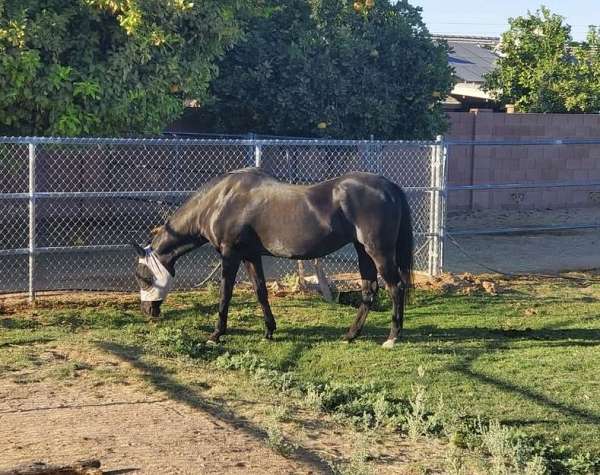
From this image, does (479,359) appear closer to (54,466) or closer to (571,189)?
(54,466)

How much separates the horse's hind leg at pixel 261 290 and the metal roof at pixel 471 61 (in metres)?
20.0

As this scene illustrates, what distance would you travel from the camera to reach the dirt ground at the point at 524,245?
13.3 meters

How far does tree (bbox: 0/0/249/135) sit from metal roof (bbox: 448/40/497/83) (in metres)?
16.8

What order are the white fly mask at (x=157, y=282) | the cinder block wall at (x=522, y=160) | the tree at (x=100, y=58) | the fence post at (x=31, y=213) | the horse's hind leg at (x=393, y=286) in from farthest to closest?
the cinder block wall at (x=522, y=160) → the tree at (x=100, y=58) → the fence post at (x=31, y=213) → the white fly mask at (x=157, y=282) → the horse's hind leg at (x=393, y=286)

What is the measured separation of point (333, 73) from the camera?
16.2 metres

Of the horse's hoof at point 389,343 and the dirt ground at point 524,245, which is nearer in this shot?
the horse's hoof at point 389,343

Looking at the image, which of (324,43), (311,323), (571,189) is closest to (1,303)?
(311,323)

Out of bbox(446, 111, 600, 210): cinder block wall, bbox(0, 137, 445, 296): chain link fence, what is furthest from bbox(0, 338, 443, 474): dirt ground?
bbox(446, 111, 600, 210): cinder block wall

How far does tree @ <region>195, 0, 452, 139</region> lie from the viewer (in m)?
16.2

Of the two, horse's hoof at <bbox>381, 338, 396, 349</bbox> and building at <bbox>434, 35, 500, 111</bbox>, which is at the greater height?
building at <bbox>434, 35, 500, 111</bbox>

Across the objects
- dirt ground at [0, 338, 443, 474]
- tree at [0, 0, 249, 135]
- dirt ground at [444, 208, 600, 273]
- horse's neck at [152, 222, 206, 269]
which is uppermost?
tree at [0, 0, 249, 135]

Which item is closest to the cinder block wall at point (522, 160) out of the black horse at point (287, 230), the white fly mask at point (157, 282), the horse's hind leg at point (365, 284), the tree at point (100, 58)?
the tree at point (100, 58)

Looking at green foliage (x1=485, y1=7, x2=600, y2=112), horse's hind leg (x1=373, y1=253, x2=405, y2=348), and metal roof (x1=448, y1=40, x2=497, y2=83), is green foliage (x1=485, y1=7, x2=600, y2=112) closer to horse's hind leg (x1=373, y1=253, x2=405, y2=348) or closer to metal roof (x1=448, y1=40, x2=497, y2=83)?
metal roof (x1=448, y1=40, x2=497, y2=83)

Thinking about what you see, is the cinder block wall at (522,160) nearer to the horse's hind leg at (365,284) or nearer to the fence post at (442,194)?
the fence post at (442,194)
